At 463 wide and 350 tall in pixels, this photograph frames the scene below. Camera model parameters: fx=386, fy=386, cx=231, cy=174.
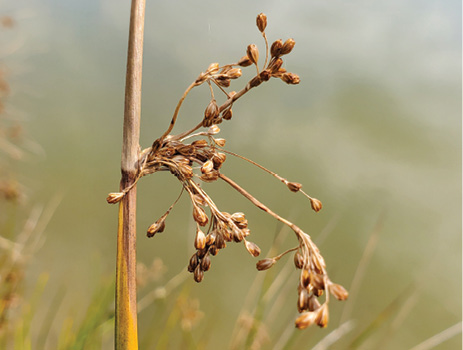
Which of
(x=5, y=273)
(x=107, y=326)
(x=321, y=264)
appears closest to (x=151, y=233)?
(x=321, y=264)

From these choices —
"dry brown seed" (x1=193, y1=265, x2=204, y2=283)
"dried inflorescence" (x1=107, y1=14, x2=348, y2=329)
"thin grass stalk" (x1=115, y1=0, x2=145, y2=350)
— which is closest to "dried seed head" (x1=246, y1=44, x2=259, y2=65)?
"dried inflorescence" (x1=107, y1=14, x2=348, y2=329)

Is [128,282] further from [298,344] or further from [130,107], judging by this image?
[298,344]

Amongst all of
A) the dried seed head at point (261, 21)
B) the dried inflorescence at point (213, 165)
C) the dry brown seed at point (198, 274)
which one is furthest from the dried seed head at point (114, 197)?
the dried seed head at point (261, 21)

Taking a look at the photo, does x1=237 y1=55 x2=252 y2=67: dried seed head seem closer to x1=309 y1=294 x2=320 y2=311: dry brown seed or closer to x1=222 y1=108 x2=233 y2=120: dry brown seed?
x1=222 y1=108 x2=233 y2=120: dry brown seed

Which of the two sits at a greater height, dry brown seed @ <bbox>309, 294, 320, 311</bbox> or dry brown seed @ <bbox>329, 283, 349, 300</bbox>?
dry brown seed @ <bbox>329, 283, 349, 300</bbox>

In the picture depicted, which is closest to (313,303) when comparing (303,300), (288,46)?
(303,300)

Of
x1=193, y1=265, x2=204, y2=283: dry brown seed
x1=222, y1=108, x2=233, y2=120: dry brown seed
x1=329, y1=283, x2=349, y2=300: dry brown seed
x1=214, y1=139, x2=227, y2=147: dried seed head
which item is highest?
x1=222, y1=108, x2=233, y2=120: dry brown seed
